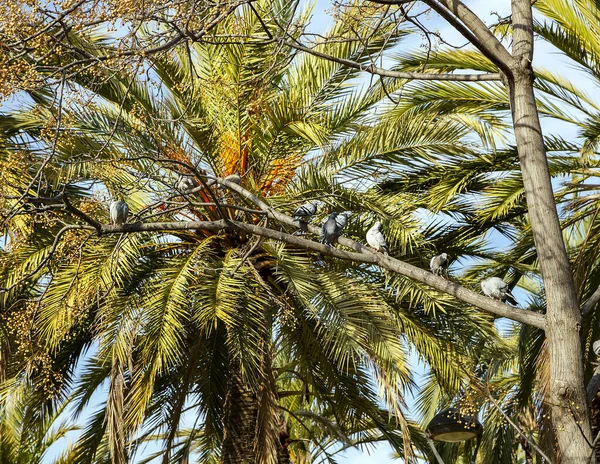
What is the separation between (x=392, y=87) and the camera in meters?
8.72

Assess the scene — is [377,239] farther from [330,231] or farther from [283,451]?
[283,451]

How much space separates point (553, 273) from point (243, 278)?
4275 millimetres

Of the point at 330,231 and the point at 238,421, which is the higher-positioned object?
the point at 330,231

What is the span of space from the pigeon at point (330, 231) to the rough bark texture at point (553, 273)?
4.33 ft

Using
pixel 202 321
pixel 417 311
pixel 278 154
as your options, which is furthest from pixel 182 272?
pixel 417 311

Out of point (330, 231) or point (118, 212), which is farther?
point (118, 212)

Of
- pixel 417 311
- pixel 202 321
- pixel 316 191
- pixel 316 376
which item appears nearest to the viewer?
pixel 202 321

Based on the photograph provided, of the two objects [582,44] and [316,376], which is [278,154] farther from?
[582,44]

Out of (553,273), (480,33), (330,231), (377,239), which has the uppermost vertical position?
(480,33)

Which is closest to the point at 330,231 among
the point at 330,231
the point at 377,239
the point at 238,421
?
the point at 330,231

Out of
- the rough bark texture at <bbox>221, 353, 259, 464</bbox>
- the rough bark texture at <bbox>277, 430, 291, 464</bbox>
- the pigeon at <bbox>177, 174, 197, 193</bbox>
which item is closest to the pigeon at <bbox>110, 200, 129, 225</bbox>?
the pigeon at <bbox>177, 174, 197, 193</bbox>

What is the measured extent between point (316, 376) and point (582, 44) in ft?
14.6

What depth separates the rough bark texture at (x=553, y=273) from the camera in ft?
13.4

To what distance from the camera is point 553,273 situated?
431cm
